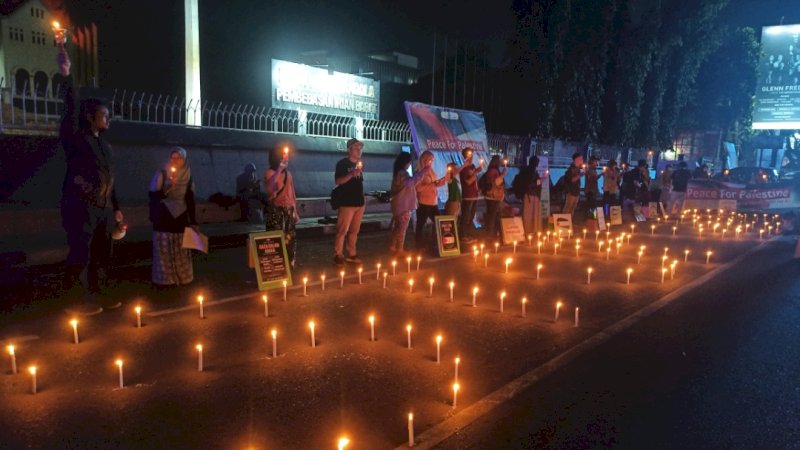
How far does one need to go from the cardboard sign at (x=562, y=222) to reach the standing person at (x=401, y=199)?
17.8 feet

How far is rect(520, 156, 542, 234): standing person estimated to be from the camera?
48.6ft

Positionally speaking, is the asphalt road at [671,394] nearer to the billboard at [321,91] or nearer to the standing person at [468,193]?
the standing person at [468,193]

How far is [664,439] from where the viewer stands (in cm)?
403

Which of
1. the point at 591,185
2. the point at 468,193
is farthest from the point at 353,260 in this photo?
the point at 591,185

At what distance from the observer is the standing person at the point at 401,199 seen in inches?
420

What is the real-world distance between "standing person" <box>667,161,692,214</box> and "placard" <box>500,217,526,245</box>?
1153 cm

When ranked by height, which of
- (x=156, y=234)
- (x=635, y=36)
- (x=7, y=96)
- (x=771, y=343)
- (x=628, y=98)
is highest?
(x=635, y=36)

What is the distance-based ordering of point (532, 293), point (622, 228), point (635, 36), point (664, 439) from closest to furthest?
1. point (664, 439)
2. point (532, 293)
3. point (622, 228)
4. point (635, 36)

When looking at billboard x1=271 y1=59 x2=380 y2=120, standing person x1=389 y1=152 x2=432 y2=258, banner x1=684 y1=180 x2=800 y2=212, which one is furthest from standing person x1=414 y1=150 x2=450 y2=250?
banner x1=684 y1=180 x2=800 y2=212

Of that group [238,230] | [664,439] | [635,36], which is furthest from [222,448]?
[635,36]

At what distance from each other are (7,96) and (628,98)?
26768 mm

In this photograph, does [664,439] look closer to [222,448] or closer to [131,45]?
[222,448]

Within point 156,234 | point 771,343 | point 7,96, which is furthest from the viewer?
point 7,96

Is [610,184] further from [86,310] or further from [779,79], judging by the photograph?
[779,79]
